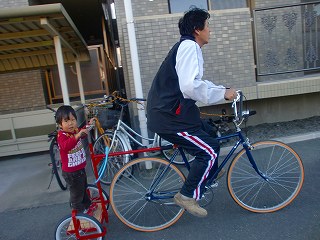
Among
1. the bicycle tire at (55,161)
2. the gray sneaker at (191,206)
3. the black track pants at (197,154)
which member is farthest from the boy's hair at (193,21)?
the bicycle tire at (55,161)

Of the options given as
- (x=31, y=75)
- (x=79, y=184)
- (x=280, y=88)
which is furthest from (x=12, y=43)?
(x=280, y=88)

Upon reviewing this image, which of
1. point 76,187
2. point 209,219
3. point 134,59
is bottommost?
point 209,219

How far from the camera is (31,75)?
23.4ft

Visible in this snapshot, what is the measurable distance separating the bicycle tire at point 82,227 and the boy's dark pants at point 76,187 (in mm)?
139

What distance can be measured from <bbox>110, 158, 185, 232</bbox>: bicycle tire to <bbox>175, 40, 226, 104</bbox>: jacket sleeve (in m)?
0.84

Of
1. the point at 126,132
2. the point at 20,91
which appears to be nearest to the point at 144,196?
→ the point at 126,132

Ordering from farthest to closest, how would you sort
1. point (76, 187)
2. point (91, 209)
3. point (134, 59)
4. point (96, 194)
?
point (134, 59), point (96, 194), point (91, 209), point (76, 187)

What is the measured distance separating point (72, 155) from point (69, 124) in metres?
0.28

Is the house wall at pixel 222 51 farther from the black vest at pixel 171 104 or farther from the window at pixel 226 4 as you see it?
the black vest at pixel 171 104

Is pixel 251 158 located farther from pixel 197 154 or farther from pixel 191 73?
pixel 191 73

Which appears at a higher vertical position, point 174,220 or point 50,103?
point 50,103

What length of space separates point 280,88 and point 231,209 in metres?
3.40

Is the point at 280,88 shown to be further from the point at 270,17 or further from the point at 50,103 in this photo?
the point at 50,103

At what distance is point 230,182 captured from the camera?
3.05 meters
